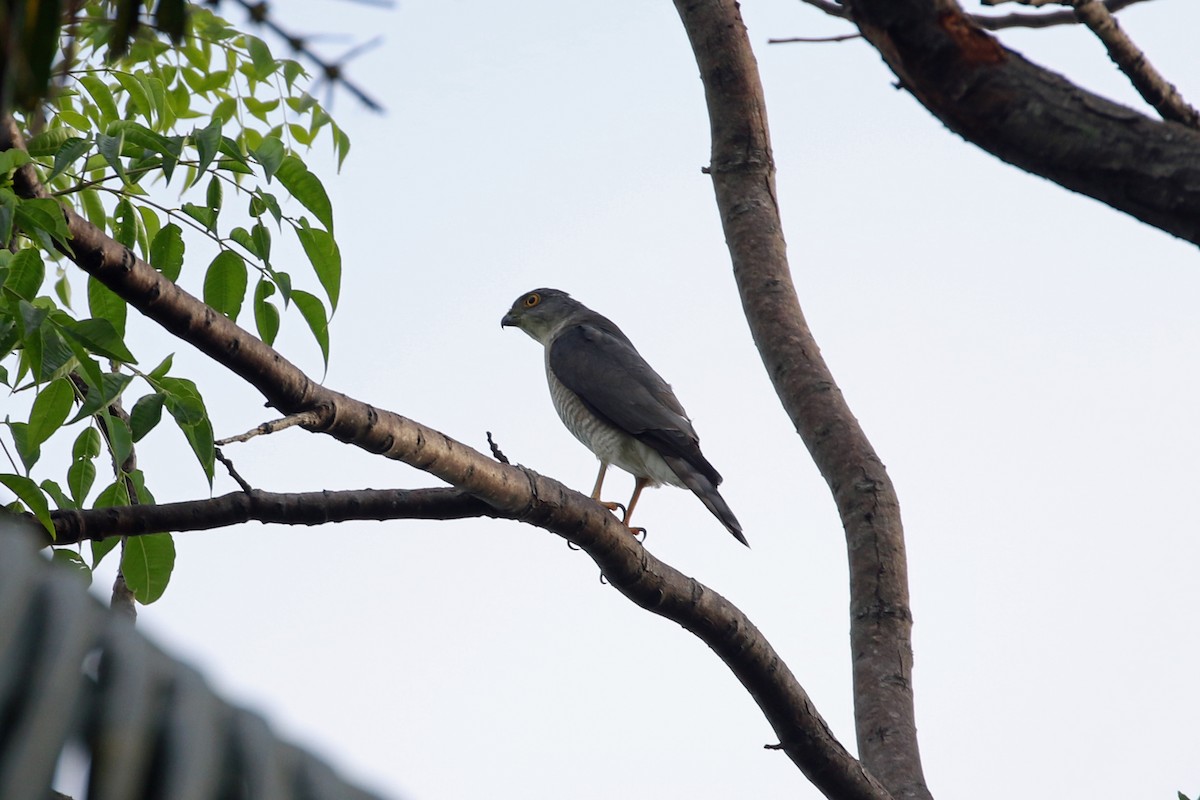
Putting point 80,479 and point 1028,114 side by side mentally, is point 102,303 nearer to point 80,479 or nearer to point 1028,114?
point 80,479

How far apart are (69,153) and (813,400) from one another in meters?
2.45

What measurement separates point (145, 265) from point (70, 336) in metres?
0.26

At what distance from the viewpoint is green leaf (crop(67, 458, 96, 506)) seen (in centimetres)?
293

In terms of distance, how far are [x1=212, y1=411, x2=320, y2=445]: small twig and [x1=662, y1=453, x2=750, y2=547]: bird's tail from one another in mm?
3656

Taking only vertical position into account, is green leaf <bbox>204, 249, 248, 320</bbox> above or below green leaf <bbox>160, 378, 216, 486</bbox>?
above

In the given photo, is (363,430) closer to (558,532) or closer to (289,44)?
(558,532)

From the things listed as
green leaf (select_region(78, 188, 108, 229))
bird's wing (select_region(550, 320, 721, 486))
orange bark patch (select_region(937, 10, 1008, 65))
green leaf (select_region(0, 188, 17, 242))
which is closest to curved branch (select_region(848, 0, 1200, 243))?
orange bark patch (select_region(937, 10, 1008, 65))

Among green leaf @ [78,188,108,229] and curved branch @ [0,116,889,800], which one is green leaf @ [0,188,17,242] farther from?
green leaf @ [78,188,108,229]

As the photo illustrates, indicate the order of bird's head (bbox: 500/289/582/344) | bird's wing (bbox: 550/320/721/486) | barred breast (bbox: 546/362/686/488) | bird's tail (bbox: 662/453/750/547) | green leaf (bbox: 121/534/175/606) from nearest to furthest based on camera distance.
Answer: green leaf (bbox: 121/534/175/606)
bird's tail (bbox: 662/453/750/547)
bird's wing (bbox: 550/320/721/486)
barred breast (bbox: 546/362/686/488)
bird's head (bbox: 500/289/582/344)

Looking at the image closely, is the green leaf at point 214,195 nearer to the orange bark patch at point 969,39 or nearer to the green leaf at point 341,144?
the green leaf at point 341,144

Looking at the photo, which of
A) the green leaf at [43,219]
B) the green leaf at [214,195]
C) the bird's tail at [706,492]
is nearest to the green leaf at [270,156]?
the green leaf at [214,195]

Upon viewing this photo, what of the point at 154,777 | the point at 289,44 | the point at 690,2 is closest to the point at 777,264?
the point at 690,2

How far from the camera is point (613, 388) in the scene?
7441mm

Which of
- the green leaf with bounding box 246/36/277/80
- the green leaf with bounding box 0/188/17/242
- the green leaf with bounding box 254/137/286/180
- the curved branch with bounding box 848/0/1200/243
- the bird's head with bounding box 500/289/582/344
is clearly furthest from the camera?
the bird's head with bounding box 500/289/582/344
